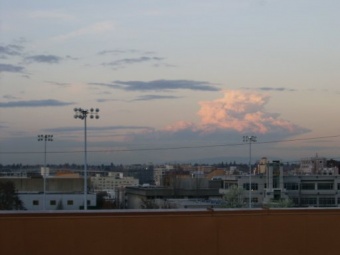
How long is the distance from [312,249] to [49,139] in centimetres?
4683

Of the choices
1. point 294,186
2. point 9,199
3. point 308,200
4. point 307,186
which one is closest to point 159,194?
point 294,186

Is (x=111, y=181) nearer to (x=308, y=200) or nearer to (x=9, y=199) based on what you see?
(x=308, y=200)

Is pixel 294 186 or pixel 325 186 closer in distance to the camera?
pixel 325 186

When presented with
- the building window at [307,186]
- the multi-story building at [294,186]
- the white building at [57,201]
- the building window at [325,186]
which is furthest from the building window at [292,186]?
the white building at [57,201]

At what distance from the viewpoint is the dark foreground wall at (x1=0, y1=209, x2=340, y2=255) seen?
711cm

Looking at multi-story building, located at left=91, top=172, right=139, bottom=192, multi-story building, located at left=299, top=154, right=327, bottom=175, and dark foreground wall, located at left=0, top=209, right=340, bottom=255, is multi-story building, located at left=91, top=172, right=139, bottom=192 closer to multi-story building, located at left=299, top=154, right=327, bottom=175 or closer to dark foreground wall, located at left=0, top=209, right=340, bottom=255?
multi-story building, located at left=299, top=154, right=327, bottom=175

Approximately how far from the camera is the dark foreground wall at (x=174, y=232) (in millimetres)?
7105

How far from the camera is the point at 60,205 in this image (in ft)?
168

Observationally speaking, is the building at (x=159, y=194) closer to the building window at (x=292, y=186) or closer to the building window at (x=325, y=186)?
the building window at (x=292, y=186)

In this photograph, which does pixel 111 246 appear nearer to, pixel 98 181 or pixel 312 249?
pixel 312 249

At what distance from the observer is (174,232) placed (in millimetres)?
7301

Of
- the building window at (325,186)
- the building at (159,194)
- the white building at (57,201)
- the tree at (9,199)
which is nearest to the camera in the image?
the tree at (9,199)

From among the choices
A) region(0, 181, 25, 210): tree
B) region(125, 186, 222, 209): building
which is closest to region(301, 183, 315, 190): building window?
region(125, 186, 222, 209): building

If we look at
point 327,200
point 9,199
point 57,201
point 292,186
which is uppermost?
point 9,199
